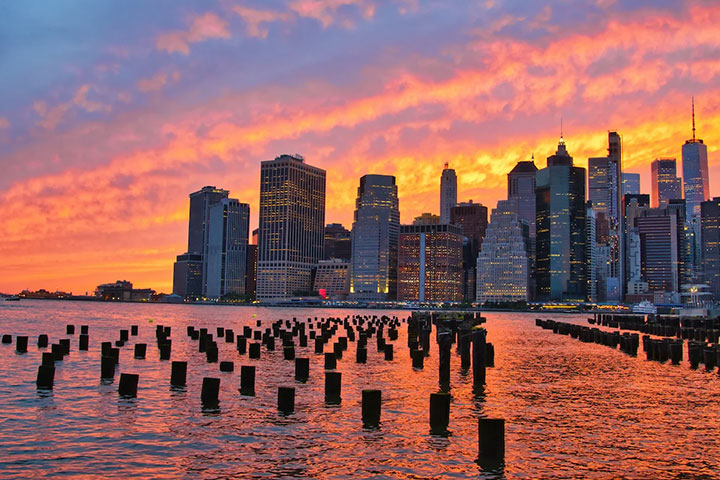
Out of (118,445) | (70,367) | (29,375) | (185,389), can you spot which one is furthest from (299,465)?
(70,367)

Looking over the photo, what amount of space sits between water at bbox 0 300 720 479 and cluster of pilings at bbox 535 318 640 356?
1490cm

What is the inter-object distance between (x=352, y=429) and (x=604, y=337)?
156 feet

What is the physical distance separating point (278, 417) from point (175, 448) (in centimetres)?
489

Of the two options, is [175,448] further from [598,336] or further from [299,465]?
[598,336]

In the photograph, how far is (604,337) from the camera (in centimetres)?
6222

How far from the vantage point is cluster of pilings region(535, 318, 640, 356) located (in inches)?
1976

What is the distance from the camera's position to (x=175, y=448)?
17984mm

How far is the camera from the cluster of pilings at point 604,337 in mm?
50188

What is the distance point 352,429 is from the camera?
20.7m

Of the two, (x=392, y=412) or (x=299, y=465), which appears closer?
(x=299, y=465)

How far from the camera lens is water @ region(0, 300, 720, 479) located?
16.2 m

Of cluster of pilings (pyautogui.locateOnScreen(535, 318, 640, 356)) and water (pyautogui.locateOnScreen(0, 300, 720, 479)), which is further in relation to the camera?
cluster of pilings (pyautogui.locateOnScreen(535, 318, 640, 356))

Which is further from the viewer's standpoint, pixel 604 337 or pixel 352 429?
pixel 604 337

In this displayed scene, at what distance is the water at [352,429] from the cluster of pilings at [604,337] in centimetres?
1490
